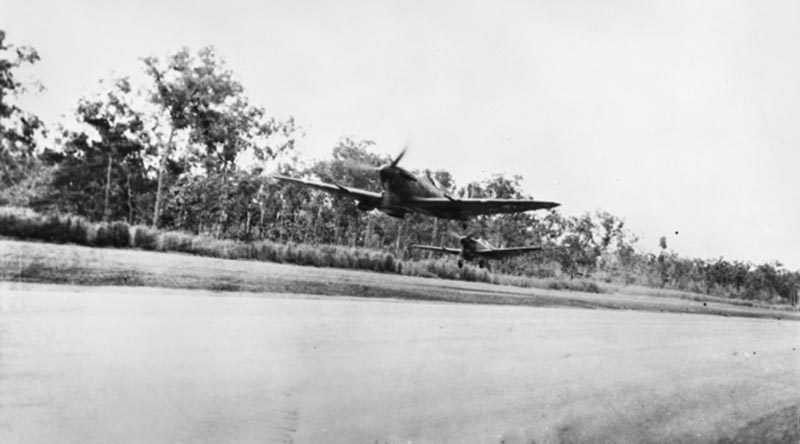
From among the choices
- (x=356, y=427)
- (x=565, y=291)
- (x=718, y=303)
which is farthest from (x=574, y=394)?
(x=718, y=303)

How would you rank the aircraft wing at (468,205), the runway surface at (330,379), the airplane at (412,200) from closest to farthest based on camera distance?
the runway surface at (330,379), the aircraft wing at (468,205), the airplane at (412,200)

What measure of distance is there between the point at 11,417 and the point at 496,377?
3075 millimetres

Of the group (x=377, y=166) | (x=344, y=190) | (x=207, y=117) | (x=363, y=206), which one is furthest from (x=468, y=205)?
(x=207, y=117)

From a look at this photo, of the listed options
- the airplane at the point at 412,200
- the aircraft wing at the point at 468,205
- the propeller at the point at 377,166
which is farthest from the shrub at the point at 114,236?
the aircraft wing at the point at 468,205

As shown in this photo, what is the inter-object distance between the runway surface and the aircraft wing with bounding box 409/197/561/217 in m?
4.80

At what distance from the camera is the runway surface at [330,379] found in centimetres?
293

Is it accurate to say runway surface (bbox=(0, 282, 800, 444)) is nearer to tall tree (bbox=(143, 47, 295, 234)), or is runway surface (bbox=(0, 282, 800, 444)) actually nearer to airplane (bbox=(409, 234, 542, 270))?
tall tree (bbox=(143, 47, 295, 234))

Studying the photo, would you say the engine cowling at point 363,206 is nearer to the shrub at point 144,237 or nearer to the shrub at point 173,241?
the shrub at point 173,241

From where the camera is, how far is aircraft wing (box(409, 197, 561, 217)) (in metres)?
11.4

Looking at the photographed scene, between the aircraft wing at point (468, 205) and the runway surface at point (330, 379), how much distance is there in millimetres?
4798

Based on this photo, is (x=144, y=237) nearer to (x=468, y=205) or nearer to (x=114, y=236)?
(x=114, y=236)

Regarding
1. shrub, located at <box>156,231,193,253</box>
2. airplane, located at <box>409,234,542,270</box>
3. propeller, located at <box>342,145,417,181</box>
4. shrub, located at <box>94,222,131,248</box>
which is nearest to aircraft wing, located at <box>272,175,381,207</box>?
propeller, located at <box>342,145,417,181</box>

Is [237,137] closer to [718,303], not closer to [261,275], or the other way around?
[261,275]

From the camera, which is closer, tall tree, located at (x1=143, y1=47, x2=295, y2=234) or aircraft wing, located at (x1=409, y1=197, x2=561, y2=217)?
tall tree, located at (x1=143, y1=47, x2=295, y2=234)
